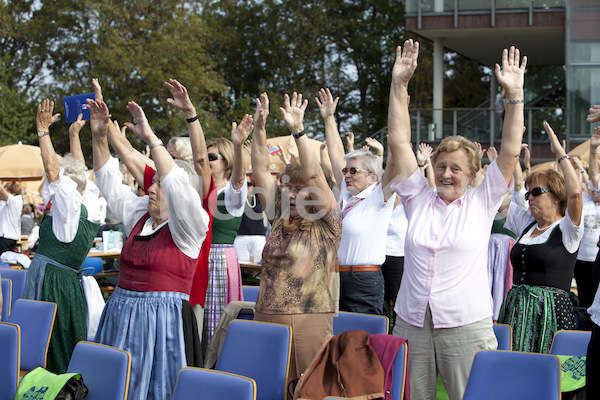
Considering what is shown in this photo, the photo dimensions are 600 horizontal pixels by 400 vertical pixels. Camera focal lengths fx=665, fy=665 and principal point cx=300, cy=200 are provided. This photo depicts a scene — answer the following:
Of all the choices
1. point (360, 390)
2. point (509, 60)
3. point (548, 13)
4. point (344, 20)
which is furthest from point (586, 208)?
point (344, 20)

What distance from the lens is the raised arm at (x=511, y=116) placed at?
289cm

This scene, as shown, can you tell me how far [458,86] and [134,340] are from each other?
2724 centimetres

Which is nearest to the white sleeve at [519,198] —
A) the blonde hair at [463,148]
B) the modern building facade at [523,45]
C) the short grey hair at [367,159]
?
the short grey hair at [367,159]

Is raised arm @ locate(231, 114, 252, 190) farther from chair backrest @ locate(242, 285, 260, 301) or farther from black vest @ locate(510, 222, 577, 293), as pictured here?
black vest @ locate(510, 222, 577, 293)

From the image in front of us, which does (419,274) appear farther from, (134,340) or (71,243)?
(71,243)

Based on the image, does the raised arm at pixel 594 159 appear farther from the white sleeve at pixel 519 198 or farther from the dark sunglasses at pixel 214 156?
the dark sunglasses at pixel 214 156

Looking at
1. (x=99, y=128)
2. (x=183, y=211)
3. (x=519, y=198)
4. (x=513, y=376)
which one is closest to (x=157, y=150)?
(x=183, y=211)

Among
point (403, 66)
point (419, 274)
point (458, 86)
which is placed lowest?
point (419, 274)

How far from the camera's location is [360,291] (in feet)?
14.0

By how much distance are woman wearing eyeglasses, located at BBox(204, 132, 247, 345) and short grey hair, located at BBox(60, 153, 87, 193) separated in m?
1.00

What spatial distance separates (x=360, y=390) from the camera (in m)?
2.79

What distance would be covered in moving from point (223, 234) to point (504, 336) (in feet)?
6.31

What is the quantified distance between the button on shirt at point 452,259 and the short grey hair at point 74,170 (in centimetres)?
252

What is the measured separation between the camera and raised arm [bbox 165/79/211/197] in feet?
11.2
